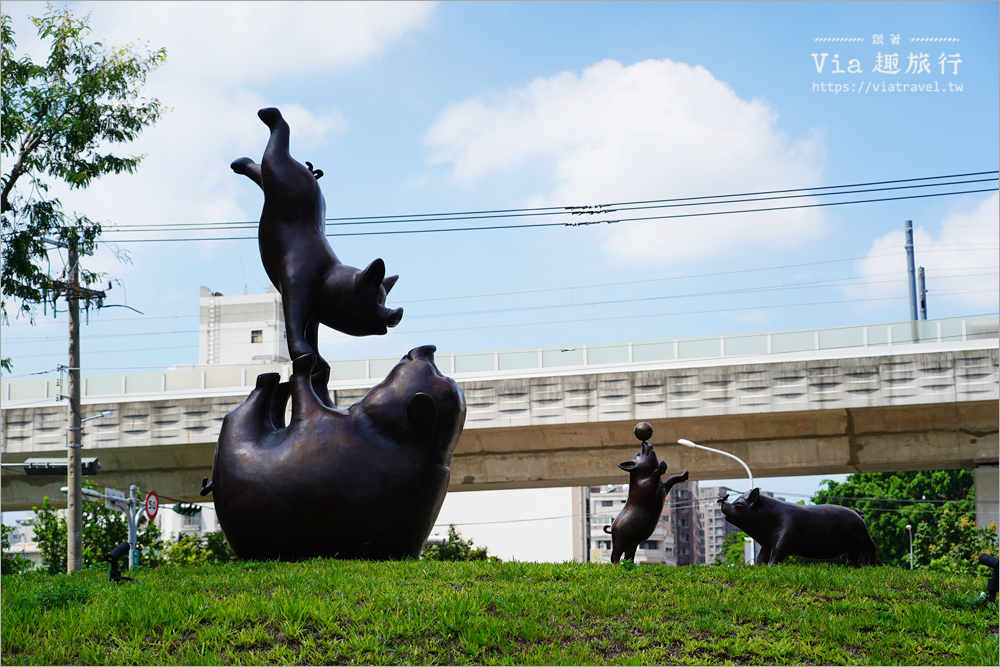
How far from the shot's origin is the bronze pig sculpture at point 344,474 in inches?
380

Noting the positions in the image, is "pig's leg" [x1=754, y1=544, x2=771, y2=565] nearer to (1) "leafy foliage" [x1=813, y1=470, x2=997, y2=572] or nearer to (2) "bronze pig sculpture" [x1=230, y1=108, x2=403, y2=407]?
(2) "bronze pig sculpture" [x1=230, y1=108, x2=403, y2=407]

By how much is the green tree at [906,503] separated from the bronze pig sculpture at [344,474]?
35807 millimetres

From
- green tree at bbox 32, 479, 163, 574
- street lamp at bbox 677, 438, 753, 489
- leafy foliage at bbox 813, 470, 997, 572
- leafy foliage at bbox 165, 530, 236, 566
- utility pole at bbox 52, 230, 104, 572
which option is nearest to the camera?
utility pole at bbox 52, 230, 104, 572

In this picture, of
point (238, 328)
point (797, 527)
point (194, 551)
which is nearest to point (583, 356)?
point (797, 527)

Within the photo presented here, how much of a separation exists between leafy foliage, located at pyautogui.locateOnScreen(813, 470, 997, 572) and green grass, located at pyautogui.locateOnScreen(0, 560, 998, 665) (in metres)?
34.6

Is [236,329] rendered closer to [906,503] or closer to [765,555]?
[906,503]

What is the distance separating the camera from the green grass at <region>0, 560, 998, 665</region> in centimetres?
651

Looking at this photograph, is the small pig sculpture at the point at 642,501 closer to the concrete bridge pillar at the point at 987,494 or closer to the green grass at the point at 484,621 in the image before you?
the green grass at the point at 484,621

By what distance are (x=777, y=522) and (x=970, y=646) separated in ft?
14.6

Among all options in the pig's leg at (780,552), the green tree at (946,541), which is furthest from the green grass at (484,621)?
the green tree at (946,541)

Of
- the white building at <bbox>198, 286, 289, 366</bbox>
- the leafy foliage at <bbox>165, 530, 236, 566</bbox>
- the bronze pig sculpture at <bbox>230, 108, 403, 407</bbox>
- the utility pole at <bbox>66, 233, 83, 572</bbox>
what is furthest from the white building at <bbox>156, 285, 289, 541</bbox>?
the bronze pig sculpture at <bbox>230, 108, 403, 407</bbox>

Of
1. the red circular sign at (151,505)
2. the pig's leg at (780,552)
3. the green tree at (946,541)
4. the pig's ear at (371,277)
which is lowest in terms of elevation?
the green tree at (946,541)

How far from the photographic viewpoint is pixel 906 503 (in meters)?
43.9

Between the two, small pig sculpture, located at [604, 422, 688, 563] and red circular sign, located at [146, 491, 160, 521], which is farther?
red circular sign, located at [146, 491, 160, 521]
